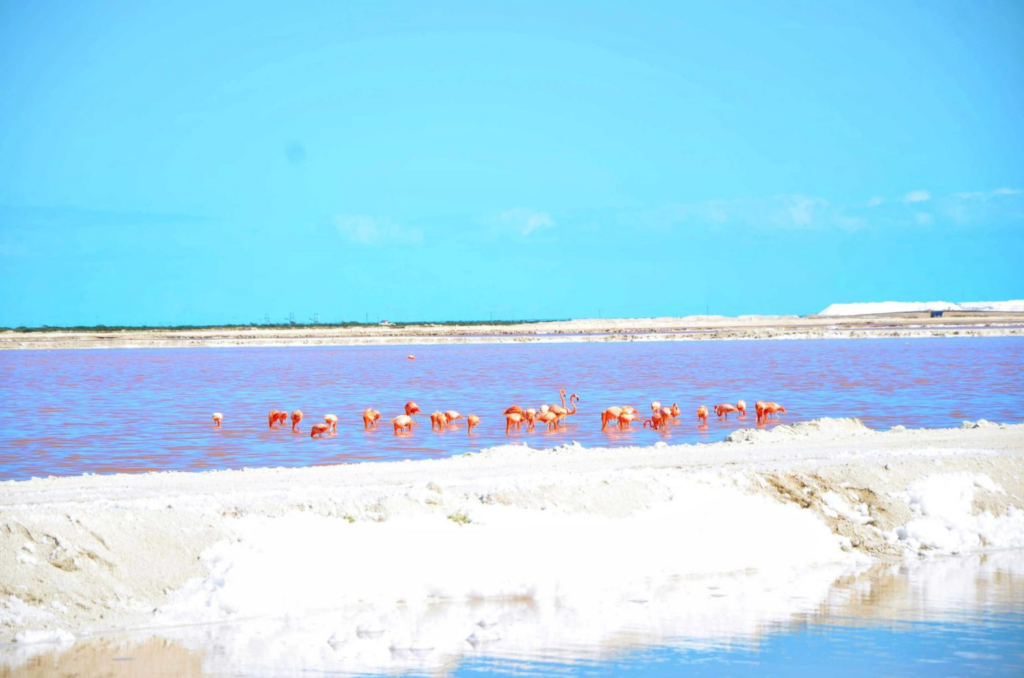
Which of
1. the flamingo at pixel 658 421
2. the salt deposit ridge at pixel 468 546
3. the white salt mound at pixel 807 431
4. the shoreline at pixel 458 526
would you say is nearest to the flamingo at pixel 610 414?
the flamingo at pixel 658 421

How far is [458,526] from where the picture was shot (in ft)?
32.1

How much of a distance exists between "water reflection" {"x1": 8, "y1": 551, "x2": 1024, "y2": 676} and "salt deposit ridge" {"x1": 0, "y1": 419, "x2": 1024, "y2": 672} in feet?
0.12

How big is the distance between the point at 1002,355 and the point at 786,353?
889 centimetres

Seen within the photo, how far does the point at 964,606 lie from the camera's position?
9.02 m

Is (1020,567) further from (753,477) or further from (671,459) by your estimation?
(671,459)

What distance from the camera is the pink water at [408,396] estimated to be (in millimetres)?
17078

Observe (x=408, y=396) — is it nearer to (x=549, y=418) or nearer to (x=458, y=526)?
(x=549, y=418)

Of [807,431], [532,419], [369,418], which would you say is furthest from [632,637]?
[369,418]

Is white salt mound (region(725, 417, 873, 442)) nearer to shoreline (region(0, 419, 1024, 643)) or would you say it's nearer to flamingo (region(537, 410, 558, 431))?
shoreline (region(0, 419, 1024, 643))

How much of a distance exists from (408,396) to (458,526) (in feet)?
59.1

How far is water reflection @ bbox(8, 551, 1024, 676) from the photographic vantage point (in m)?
7.52

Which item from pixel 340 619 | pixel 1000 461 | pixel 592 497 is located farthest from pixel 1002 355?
pixel 340 619

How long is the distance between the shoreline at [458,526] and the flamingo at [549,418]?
21.7 ft

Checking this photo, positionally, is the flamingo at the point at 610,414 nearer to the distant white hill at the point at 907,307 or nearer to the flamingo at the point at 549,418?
the flamingo at the point at 549,418
